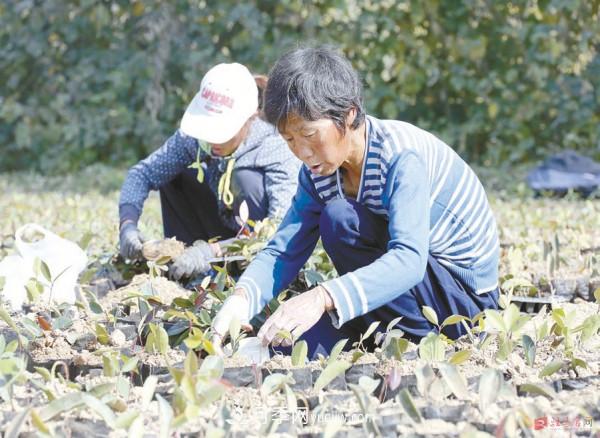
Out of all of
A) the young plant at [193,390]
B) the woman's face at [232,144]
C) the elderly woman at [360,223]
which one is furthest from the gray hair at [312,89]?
the woman's face at [232,144]

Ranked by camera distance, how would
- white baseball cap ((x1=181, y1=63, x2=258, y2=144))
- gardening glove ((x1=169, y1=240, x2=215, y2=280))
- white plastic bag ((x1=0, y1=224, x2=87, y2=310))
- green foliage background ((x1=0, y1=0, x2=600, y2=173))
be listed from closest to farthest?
1. white plastic bag ((x1=0, y1=224, x2=87, y2=310))
2. gardening glove ((x1=169, y1=240, x2=215, y2=280))
3. white baseball cap ((x1=181, y1=63, x2=258, y2=144))
4. green foliage background ((x1=0, y1=0, x2=600, y2=173))

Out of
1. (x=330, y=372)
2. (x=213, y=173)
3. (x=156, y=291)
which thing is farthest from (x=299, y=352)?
(x=213, y=173)

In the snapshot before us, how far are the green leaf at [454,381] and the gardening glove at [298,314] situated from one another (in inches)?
12.3

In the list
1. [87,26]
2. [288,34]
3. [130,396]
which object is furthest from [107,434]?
[87,26]

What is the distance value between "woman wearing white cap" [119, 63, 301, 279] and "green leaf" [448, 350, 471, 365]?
1.19 m

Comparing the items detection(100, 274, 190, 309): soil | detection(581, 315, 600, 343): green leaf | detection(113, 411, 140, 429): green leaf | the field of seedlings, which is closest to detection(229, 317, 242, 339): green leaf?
the field of seedlings

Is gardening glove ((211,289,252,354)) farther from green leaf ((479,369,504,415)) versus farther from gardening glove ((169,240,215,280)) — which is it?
gardening glove ((169,240,215,280))

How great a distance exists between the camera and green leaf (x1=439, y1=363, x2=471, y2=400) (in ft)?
5.48

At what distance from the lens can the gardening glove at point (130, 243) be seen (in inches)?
118

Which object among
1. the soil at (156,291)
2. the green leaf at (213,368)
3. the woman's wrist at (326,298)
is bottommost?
the soil at (156,291)

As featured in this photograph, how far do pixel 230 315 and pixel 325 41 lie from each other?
490 cm

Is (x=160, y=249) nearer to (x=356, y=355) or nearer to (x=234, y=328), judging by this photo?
(x=234, y=328)

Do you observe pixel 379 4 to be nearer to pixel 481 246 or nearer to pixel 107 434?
pixel 481 246

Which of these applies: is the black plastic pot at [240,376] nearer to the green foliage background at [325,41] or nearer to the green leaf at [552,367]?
the green leaf at [552,367]
